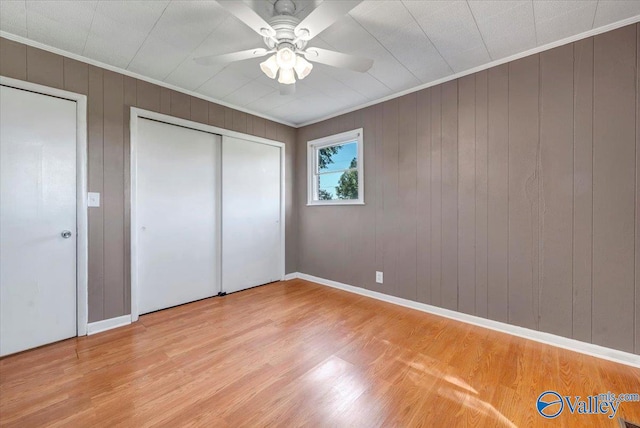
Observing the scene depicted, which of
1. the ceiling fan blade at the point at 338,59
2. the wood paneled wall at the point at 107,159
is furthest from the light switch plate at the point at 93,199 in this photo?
the ceiling fan blade at the point at 338,59

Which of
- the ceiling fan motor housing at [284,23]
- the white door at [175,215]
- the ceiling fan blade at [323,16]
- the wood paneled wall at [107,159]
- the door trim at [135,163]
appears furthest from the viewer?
the white door at [175,215]

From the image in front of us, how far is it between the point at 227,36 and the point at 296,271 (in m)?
3.23

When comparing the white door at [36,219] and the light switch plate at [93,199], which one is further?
the light switch plate at [93,199]

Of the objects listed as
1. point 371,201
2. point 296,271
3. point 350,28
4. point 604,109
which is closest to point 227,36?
point 350,28

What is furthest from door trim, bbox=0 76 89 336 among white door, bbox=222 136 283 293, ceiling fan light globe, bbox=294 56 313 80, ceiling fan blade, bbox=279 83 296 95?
ceiling fan light globe, bbox=294 56 313 80

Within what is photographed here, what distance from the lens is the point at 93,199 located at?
2.37m

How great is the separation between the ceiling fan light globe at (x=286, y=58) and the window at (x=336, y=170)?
1903 mm

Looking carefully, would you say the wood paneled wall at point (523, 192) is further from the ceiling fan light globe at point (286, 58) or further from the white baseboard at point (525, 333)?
the ceiling fan light globe at point (286, 58)

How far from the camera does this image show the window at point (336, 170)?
348 centimetres

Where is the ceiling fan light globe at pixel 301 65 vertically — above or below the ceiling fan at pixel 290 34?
below

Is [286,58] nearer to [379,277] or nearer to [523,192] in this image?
[523,192]

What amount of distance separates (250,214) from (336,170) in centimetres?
137

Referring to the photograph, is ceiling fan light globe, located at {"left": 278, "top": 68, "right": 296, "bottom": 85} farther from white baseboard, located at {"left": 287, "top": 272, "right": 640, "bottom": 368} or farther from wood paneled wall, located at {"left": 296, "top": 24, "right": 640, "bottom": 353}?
white baseboard, located at {"left": 287, "top": 272, "right": 640, "bottom": 368}

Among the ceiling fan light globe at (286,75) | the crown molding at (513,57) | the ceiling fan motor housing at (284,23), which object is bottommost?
the ceiling fan light globe at (286,75)
